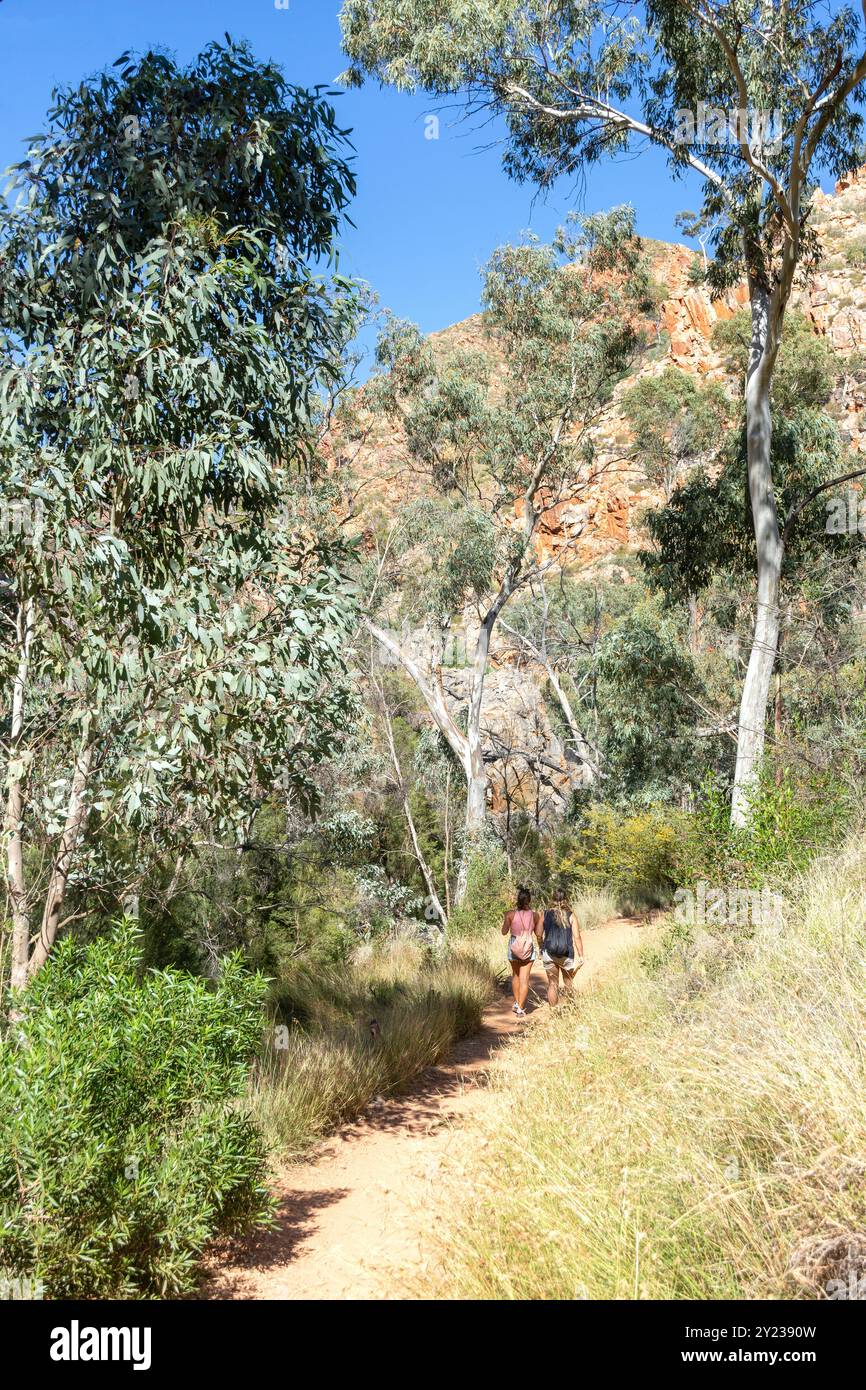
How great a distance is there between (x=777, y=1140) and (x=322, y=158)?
5.40 meters

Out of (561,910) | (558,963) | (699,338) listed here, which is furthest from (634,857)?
(699,338)

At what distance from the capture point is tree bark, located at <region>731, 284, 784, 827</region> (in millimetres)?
11047

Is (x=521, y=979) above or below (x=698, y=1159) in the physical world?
above

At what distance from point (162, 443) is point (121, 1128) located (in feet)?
10.0

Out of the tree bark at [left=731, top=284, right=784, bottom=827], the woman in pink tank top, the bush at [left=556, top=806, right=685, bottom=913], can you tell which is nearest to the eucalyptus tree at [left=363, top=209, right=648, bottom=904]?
the bush at [left=556, top=806, right=685, bottom=913]

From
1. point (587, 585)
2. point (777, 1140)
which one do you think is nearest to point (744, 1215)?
point (777, 1140)

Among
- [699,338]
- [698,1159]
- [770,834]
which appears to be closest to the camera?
[698,1159]

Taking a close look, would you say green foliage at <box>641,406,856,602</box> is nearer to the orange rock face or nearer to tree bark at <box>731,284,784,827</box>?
tree bark at <box>731,284,784,827</box>

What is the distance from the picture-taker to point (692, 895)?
814 cm

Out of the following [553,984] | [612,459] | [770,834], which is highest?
[612,459]

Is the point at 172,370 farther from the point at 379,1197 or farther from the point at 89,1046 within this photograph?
the point at 379,1197

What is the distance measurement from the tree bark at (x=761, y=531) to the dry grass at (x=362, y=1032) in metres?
4.09

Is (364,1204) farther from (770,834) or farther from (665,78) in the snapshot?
(665,78)

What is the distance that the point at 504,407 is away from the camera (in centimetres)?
1692
